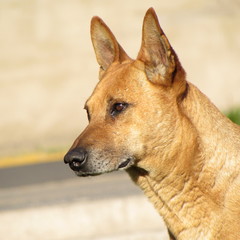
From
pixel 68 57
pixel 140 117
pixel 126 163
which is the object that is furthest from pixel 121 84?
pixel 68 57

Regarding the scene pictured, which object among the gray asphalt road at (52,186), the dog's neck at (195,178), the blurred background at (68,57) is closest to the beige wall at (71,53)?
the blurred background at (68,57)

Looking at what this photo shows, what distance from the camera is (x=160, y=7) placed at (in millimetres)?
16781

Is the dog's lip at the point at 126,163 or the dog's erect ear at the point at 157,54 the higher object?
the dog's erect ear at the point at 157,54

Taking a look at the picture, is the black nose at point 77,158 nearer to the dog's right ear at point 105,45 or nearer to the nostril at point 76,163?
the nostril at point 76,163

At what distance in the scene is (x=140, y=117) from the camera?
564 centimetres

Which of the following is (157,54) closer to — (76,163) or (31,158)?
(76,163)

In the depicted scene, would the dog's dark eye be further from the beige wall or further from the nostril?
the beige wall

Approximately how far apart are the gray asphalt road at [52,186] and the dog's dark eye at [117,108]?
2632 mm

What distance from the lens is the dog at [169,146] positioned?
18.1 ft

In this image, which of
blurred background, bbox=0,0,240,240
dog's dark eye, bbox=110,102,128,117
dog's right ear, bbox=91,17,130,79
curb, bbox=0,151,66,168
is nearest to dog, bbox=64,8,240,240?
dog's dark eye, bbox=110,102,128,117

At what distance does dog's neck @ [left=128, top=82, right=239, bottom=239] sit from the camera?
217 inches

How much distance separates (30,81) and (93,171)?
1095cm

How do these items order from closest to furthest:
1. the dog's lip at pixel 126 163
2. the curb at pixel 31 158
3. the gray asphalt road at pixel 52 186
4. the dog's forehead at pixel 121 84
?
the dog's lip at pixel 126 163 < the dog's forehead at pixel 121 84 < the gray asphalt road at pixel 52 186 < the curb at pixel 31 158

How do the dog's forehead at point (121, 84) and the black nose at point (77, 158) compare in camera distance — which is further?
the dog's forehead at point (121, 84)
